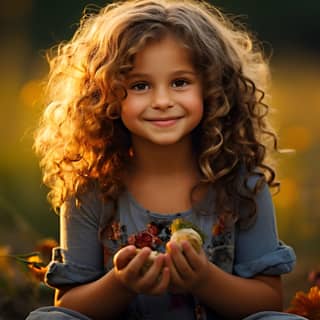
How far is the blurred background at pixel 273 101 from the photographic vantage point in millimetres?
5180

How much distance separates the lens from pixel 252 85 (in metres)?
3.72

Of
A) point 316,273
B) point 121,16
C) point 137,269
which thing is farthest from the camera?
point 316,273

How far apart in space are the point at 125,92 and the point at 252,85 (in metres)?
0.43

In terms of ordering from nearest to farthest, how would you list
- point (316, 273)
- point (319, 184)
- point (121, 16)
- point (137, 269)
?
point (137, 269) → point (121, 16) → point (316, 273) → point (319, 184)

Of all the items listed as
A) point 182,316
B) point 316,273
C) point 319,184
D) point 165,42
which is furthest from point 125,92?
point 319,184

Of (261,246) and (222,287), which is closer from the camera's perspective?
(222,287)

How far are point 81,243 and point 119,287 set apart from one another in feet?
0.84

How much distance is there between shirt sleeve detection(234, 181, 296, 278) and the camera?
3.62 metres

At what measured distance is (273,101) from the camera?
557 centimetres

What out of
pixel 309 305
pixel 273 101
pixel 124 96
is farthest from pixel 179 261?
pixel 273 101

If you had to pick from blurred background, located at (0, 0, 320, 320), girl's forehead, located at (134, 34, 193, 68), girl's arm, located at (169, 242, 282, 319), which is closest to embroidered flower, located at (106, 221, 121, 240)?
girl's arm, located at (169, 242, 282, 319)

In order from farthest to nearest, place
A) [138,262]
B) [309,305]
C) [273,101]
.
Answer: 1. [273,101]
2. [309,305]
3. [138,262]

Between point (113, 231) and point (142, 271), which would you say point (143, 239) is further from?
point (142, 271)

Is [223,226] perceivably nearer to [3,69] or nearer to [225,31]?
[225,31]
